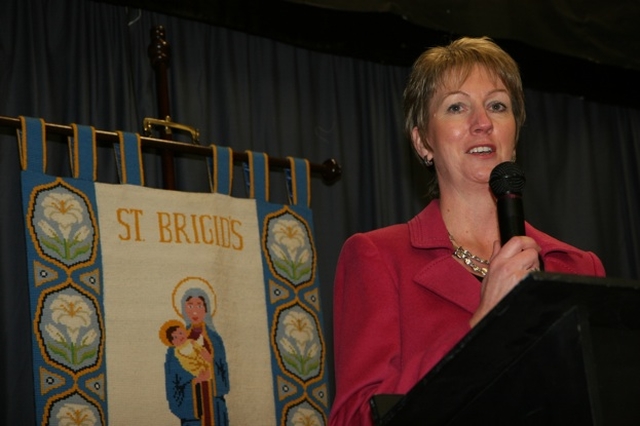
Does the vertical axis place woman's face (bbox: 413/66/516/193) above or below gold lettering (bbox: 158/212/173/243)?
below

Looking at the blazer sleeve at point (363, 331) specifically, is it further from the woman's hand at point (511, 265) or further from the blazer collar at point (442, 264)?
the woman's hand at point (511, 265)

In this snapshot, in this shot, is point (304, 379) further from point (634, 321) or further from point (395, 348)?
point (634, 321)

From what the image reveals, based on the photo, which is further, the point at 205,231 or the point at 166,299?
the point at 205,231

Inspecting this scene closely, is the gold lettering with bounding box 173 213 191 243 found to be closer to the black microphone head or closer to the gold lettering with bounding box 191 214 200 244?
the gold lettering with bounding box 191 214 200 244

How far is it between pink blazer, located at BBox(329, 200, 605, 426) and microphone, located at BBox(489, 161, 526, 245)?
18 centimetres

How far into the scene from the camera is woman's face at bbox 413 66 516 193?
1.90m

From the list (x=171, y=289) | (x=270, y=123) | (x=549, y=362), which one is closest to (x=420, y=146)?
(x=549, y=362)

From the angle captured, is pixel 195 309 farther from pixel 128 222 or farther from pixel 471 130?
pixel 471 130

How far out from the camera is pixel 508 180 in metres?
1.50

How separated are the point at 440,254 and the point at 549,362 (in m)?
0.69

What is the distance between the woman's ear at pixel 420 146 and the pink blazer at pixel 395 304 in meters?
0.21

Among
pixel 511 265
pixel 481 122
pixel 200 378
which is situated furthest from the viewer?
pixel 200 378

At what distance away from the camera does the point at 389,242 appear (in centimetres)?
180

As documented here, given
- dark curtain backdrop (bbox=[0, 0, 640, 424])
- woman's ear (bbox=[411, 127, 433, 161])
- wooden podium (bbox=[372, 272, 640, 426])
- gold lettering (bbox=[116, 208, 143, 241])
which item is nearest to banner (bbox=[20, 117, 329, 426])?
gold lettering (bbox=[116, 208, 143, 241])
